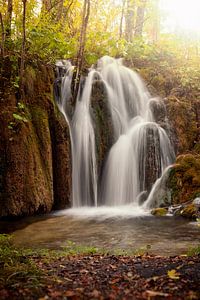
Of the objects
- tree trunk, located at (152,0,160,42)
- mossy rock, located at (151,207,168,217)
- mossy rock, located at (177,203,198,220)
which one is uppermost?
tree trunk, located at (152,0,160,42)

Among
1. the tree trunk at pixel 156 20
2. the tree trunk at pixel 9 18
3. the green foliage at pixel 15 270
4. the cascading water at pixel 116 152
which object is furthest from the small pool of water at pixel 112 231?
the tree trunk at pixel 156 20

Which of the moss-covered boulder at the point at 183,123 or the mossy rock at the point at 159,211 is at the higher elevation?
the moss-covered boulder at the point at 183,123

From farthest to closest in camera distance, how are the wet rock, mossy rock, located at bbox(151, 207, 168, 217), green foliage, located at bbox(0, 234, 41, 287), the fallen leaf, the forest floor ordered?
the wet rock → mossy rock, located at bbox(151, 207, 168, 217) → the fallen leaf → green foliage, located at bbox(0, 234, 41, 287) → the forest floor

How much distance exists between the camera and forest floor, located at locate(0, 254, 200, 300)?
2.74 metres

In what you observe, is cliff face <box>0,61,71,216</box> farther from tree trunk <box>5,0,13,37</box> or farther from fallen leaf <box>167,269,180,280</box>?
fallen leaf <box>167,269,180,280</box>

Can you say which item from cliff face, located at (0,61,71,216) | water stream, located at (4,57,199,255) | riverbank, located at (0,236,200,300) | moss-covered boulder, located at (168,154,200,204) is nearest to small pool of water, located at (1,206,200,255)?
water stream, located at (4,57,199,255)

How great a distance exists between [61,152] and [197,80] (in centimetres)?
792

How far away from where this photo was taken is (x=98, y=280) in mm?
3232

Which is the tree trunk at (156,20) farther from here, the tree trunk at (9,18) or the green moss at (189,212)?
the green moss at (189,212)

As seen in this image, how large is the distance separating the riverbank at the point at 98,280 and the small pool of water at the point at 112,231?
2.00m

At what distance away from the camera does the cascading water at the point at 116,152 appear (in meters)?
10.8

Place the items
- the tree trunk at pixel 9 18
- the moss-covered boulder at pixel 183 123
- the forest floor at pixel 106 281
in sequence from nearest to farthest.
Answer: the forest floor at pixel 106 281 < the tree trunk at pixel 9 18 < the moss-covered boulder at pixel 183 123

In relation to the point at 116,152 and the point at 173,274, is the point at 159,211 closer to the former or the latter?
the point at 116,152

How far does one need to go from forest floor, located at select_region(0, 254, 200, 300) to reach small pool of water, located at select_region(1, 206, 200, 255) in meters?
2.04
